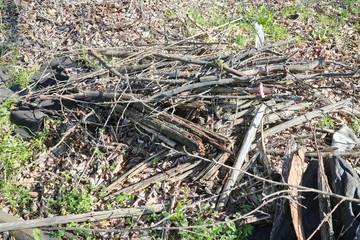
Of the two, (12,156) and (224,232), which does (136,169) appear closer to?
(224,232)

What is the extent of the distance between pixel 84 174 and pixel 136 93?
4.08 ft

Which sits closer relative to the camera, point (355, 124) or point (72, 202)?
point (72, 202)

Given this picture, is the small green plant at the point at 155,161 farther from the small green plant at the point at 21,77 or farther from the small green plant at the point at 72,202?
the small green plant at the point at 21,77

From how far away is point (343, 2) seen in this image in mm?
7480

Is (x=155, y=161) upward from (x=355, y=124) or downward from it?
downward

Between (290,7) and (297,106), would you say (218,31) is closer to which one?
(290,7)

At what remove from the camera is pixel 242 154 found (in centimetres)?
411

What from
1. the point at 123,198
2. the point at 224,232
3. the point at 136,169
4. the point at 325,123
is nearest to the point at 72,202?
the point at 123,198

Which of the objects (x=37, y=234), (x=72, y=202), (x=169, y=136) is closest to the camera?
(x=37, y=234)

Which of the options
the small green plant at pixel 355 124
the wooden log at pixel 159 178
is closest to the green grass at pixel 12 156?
the wooden log at pixel 159 178

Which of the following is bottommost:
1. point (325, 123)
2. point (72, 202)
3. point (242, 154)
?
point (72, 202)

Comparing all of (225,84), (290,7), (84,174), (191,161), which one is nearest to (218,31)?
(290,7)

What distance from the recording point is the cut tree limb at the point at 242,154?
394cm

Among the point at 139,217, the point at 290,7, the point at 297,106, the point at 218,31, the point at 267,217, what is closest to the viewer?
the point at 267,217
